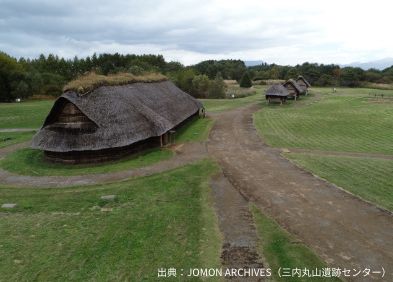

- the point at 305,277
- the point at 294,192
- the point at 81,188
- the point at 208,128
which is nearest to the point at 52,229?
the point at 81,188

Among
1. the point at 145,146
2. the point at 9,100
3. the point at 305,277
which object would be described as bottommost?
the point at 305,277

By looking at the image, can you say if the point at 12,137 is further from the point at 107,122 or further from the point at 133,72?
the point at 133,72

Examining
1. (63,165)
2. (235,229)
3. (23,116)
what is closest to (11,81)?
(23,116)

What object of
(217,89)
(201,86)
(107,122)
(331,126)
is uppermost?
(201,86)

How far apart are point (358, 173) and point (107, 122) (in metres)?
16.2

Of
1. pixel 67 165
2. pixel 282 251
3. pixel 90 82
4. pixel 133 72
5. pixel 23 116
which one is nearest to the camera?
pixel 282 251

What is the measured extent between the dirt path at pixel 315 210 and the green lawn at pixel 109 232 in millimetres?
2743

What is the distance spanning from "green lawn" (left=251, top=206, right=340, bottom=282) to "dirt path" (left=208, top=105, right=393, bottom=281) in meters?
0.37

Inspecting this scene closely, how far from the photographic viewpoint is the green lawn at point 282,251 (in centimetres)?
1062

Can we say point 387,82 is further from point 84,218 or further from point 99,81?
point 84,218

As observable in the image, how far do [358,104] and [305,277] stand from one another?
1936 inches

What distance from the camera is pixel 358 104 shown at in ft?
174

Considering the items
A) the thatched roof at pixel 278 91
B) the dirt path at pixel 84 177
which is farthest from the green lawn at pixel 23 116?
the thatched roof at pixel 278 91

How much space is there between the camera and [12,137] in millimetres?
34312
